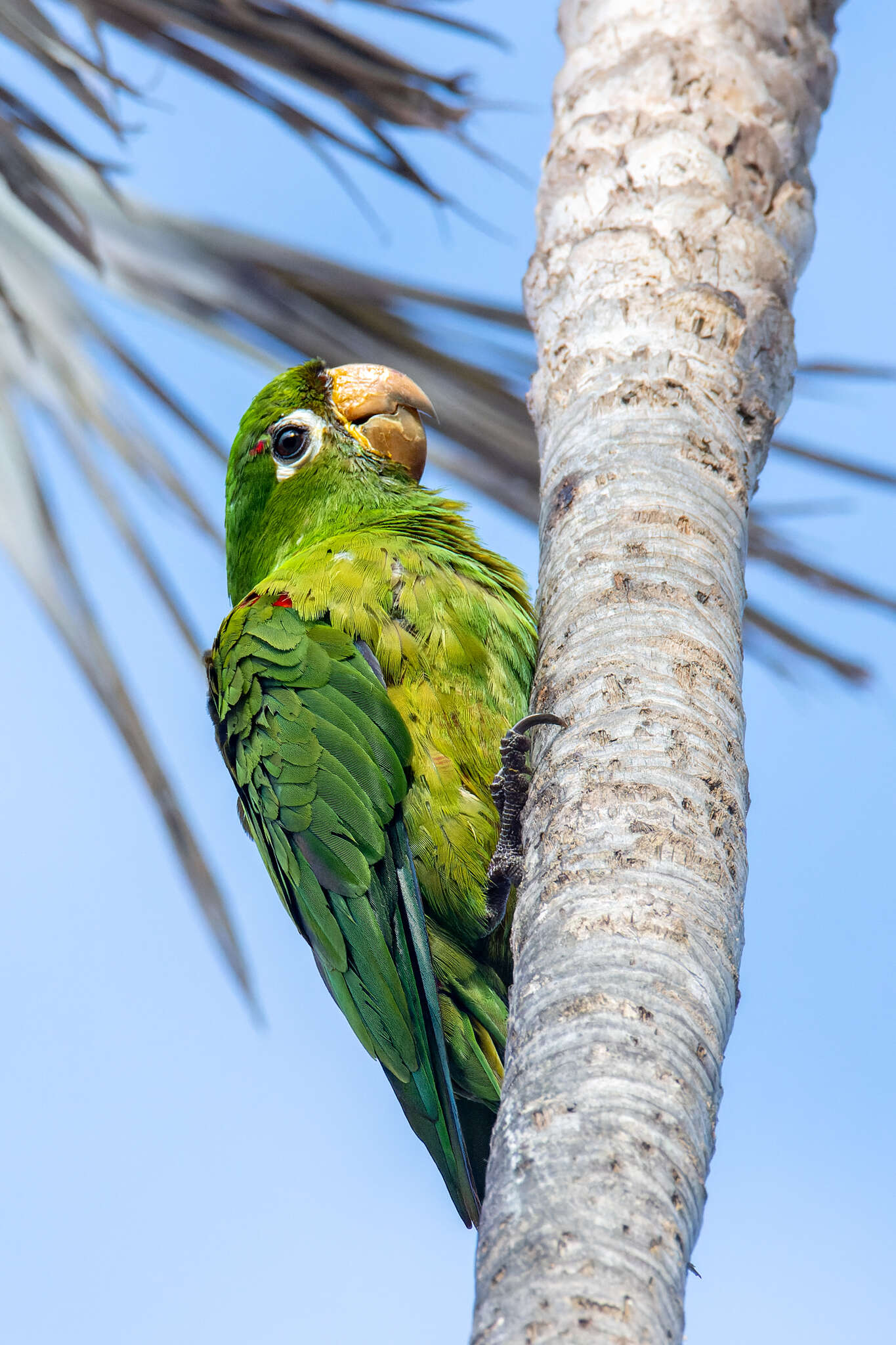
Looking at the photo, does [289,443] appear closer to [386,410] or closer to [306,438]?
[306,438]

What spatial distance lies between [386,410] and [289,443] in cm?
41

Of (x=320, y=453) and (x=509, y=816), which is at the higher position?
(x=320, y=453)

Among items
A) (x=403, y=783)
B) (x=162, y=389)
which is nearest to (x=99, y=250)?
(x=162, y=389)

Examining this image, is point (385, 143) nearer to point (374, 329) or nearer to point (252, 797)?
point (374, 329)

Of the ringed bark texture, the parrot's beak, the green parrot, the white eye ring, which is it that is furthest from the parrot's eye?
the ringed bark texture

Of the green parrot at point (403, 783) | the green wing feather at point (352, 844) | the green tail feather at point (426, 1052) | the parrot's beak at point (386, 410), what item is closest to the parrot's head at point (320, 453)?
the parrot's beak at point (386, 410)

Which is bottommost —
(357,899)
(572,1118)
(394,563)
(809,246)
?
(572,1118)

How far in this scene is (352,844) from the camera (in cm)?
303

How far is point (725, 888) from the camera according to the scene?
6.31 feet

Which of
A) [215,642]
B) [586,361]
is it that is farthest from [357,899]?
[586,361]

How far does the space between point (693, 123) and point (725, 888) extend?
7.12ft

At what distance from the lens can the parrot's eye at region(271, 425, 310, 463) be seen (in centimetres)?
417

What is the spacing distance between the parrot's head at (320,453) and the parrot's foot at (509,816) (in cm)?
138

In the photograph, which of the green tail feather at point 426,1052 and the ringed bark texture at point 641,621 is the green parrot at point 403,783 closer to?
the green tail feather at point 426,1052
